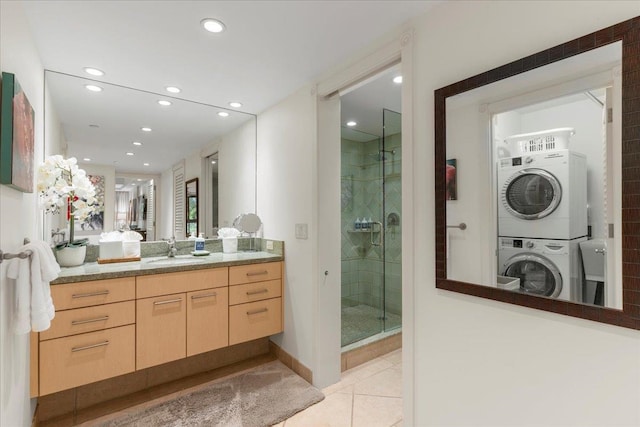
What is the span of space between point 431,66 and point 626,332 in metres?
1.33

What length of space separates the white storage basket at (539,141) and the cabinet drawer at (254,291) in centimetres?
200

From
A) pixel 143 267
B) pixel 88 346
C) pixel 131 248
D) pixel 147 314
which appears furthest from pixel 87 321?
pixel 131 248

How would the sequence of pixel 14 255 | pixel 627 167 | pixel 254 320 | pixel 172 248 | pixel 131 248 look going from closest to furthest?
pixel 627 167, pixel 14 255, pixel 131 248, pixel 254 320, pixel 172 248

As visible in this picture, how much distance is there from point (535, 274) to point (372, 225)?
2.33m

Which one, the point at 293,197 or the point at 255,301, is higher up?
the point at 293,197

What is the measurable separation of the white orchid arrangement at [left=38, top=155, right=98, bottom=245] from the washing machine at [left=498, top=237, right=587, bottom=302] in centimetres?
248

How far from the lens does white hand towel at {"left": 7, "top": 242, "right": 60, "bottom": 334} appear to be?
3.82 feet

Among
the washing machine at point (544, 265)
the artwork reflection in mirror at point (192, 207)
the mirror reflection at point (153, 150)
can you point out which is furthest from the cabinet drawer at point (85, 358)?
the washing machine at point (544, 265)

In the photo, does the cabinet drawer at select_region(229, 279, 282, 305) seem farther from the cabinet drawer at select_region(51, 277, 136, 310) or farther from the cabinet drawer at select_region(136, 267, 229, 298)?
the cabinet drawer at select_region(51, 277, 136, 310)

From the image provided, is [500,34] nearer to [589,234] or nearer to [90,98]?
[589,234]

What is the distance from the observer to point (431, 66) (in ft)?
5.00

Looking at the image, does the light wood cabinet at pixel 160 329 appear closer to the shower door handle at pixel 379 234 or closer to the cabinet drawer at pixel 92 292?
the cabinet drawer at pixel 92 292

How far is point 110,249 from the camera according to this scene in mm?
2209

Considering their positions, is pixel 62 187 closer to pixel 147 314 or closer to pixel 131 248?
pixel 131 248
